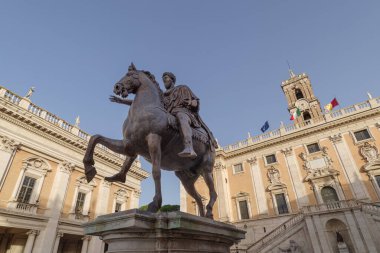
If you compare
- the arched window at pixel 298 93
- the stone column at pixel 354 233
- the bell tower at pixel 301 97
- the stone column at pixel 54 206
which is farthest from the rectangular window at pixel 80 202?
the arched window at pixel 298 93

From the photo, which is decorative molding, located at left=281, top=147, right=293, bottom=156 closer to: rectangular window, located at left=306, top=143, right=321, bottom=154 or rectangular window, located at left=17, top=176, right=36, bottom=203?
rectangular window, located at left=306, top=143, right=321, bottom=154

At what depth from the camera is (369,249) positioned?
15.2 meters

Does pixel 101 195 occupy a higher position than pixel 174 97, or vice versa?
pixel 101 195

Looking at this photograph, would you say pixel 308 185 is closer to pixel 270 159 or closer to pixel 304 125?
pixel 270 159

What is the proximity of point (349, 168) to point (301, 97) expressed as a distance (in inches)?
736

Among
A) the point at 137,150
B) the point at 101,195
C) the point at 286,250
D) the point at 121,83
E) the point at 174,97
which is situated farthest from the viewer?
the point at 101,195

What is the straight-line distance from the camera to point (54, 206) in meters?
16.0

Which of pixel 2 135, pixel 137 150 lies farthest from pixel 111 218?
pixel 2 135

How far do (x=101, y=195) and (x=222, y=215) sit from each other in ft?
44.6

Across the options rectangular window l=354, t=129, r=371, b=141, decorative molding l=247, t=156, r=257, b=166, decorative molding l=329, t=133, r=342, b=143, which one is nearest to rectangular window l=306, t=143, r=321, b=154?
decorative molding l=329, t=133, r=342, b=143

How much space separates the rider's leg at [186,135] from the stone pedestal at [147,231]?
0.77 meters

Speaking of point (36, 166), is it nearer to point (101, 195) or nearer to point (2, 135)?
point (2, 135)

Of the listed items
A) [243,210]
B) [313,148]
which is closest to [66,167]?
[243,210]

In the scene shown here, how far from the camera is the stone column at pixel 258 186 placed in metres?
24.5
